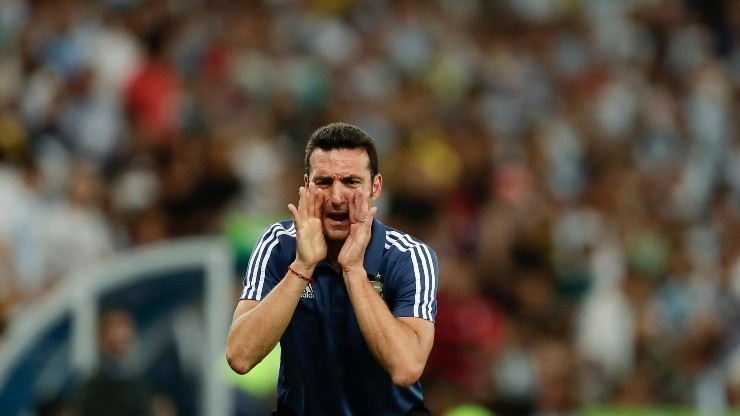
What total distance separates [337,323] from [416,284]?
36 centimetres

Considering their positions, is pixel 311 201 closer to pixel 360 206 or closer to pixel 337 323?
pixel 360 206

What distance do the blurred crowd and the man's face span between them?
4.01 metres

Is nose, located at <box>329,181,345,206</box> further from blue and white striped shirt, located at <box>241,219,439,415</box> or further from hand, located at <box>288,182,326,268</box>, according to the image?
blue and white striped shirt, located at <box>241,219,439,415</box>

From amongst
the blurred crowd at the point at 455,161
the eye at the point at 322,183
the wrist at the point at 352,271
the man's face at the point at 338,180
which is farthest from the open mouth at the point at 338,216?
the blurred crowd at the point at 455,161

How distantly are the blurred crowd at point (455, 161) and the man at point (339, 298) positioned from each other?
378 centimetres

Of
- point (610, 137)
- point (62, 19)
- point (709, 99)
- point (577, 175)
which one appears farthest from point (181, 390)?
point (709, 99)

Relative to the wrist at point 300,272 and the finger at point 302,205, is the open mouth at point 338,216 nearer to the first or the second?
the finger at point 302,205

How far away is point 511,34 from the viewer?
1702 cm

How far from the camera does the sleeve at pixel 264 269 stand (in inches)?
228

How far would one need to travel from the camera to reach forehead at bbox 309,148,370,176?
5.66 m

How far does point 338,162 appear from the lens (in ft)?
18.6

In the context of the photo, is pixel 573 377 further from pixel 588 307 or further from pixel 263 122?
pixel 263 122

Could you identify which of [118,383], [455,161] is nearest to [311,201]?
[118,383]

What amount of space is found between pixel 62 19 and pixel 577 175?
5.55 meters
